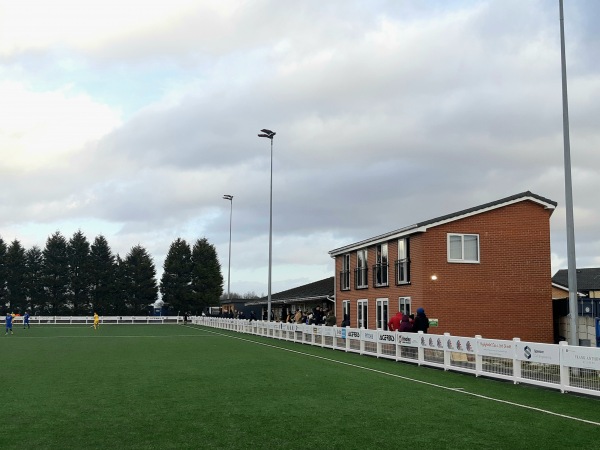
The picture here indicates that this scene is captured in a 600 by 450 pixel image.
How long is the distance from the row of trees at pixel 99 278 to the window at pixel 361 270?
66430mm

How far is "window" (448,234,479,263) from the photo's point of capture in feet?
98.6

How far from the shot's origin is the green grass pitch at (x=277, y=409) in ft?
29.1

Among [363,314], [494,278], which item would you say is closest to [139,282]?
[363,314]

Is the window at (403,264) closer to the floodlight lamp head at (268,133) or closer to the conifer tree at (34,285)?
the floodlight lamp head at (268,133)

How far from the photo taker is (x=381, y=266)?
3462 centimetres

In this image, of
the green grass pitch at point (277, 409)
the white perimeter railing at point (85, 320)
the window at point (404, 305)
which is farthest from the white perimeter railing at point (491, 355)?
the white perimeter railing at point (85, 320)

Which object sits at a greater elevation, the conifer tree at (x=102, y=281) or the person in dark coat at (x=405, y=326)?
the conifer tree at (x=102, y=281)

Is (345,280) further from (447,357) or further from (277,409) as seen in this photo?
(277,409)

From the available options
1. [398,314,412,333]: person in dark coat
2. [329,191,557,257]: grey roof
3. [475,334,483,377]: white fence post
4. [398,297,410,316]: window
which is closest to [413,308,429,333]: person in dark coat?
[398,314,412,333]: person in dark coat

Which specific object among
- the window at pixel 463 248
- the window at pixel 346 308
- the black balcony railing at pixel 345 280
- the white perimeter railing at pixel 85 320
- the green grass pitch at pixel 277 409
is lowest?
the green grass pitch at pixel 277 409

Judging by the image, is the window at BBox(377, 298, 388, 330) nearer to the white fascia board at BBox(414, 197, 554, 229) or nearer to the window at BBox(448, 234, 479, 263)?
the window at BBox(448, 234, 479, 263)

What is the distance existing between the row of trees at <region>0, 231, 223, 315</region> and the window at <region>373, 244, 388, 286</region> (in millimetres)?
69422

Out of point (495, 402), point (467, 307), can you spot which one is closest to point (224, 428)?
point (495, 402)

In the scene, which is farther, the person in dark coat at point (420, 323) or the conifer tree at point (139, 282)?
the conifer tree at point (139, 282)
